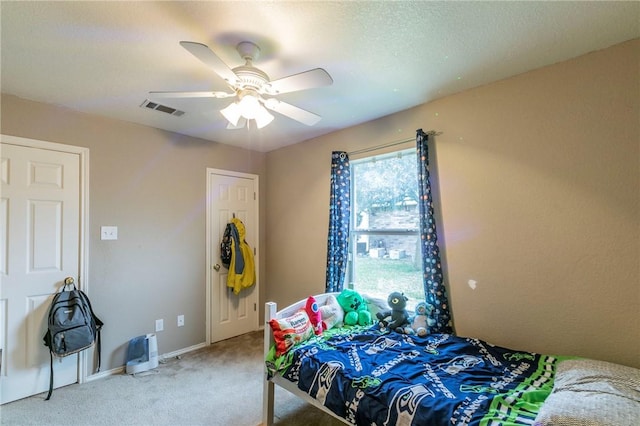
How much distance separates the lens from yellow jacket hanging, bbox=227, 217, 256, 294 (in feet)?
11.4

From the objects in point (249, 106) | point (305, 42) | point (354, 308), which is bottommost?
point (354, 308)

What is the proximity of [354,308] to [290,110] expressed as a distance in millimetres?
1720

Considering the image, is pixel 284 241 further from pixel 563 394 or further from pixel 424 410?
pixel 563 394

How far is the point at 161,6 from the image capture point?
1.39 meters

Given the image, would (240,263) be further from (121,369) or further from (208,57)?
(208,57)

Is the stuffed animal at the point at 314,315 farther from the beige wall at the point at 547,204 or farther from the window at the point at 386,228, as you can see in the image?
the beige wall at the point at 547,204

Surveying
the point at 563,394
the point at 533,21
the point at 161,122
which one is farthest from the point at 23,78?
the point at 563,394

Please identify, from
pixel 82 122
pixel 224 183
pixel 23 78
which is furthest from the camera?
pixel 224 183

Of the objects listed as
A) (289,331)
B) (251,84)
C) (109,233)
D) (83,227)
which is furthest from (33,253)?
(251,84)

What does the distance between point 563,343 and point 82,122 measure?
13.4 feet

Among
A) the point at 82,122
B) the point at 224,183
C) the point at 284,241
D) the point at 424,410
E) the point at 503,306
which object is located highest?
the point at 82,122

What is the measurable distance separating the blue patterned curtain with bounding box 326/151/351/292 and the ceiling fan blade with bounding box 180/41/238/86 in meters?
1.55

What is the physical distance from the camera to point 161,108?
2.56m

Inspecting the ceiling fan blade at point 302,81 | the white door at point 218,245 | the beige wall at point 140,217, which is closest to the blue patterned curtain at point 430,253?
the ceiling fan blade at point 302,81
